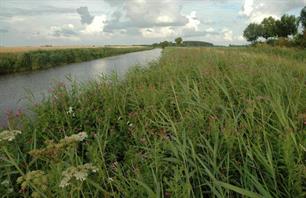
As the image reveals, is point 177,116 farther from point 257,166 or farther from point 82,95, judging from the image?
point 82,95

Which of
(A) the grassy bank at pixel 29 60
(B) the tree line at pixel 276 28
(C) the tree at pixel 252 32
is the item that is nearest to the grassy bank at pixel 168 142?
(A) the grassy bank at pixel 29 60

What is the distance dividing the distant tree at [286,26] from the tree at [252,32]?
9.86m

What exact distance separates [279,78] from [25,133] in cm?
346

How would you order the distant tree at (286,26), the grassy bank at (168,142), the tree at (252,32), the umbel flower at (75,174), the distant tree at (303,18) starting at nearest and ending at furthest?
1. the umbel flower at (75,174)
2. the grassy bank at (168,142)
3. the distant tree at (303,18)
4. the distant tree at (286,26)
5. the tree at (252,32)

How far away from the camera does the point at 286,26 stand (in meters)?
48.6

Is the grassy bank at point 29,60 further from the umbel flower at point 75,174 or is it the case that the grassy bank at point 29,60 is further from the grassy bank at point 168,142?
the umbel flower at point 75,174

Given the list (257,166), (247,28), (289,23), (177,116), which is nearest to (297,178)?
(257,166)

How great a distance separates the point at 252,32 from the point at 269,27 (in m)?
11.0

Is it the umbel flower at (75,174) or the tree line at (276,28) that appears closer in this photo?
the umbel flower at (75,174)

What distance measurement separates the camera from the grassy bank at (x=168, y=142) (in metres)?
1.81

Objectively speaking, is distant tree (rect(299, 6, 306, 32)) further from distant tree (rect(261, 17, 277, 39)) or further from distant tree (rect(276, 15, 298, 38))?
distant tree (rect(261, 17, 277, 39))

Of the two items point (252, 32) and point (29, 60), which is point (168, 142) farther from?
point (252, 32)

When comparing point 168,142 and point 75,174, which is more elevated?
point 75,174

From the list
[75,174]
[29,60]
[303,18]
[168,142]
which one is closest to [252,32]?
[303,18]
